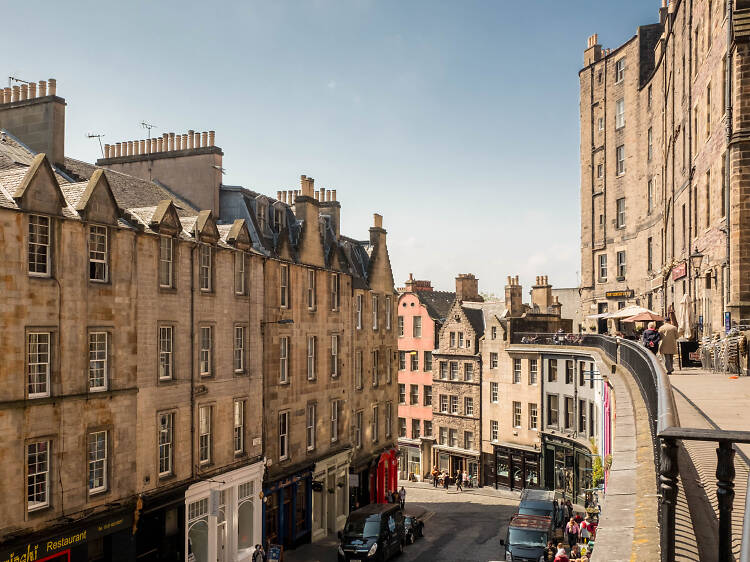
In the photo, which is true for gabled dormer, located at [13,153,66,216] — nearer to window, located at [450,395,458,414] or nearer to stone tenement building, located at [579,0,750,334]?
stone tenement building, located at [579,0,750,334]

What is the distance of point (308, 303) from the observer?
34.2m

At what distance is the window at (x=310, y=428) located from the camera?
33.7 metres

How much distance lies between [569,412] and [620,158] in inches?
771

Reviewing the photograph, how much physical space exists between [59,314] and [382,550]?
17.6m

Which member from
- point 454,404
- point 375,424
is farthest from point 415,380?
point 375,424

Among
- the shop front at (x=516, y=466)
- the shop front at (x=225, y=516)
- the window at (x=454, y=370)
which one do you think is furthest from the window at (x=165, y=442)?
the window at (x=454, y=370)

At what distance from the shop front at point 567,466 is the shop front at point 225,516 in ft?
75.9

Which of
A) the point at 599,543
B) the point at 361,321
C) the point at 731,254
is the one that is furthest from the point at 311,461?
the point at 599,543

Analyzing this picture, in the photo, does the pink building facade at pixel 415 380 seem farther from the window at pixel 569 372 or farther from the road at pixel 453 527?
the window at pixel 569 372

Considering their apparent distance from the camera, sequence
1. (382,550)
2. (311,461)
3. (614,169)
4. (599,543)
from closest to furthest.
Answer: (599,543)
(382,550)
(311,461)
(614,169)

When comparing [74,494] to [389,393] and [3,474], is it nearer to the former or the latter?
[3,474]

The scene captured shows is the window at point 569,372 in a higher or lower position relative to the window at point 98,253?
lower

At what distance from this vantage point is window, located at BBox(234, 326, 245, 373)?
91.9 ft

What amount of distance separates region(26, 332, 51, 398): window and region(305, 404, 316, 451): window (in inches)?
640
